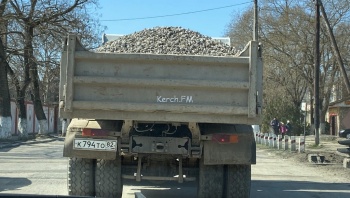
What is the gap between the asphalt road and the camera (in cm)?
997

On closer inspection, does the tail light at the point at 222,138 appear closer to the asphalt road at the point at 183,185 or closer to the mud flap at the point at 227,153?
the mud flap at the point at 227,153

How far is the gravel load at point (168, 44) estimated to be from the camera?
8.12m

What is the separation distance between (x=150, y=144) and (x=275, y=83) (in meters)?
38.7

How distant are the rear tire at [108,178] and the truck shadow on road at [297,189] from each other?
3.10 metres

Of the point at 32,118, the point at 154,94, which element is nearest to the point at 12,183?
the point at 154,94

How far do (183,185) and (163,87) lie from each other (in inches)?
115

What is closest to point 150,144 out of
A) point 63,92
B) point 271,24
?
point 63,92

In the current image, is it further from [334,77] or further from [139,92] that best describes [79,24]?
[334,77]

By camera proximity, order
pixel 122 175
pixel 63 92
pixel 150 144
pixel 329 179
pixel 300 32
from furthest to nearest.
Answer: pixel 300 32 → pixel 329 179 → pixel 122 175 → pixel 150 144 → pixel 63 92

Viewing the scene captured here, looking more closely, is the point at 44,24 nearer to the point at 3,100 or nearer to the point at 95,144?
the point at 3,100

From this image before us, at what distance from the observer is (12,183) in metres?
10.9

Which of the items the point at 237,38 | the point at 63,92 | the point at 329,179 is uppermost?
the point at 237,38

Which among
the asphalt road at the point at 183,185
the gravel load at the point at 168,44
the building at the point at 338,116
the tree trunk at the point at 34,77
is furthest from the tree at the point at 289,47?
the gravel load at the point at 168,44

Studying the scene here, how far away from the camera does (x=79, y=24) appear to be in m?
28.3
